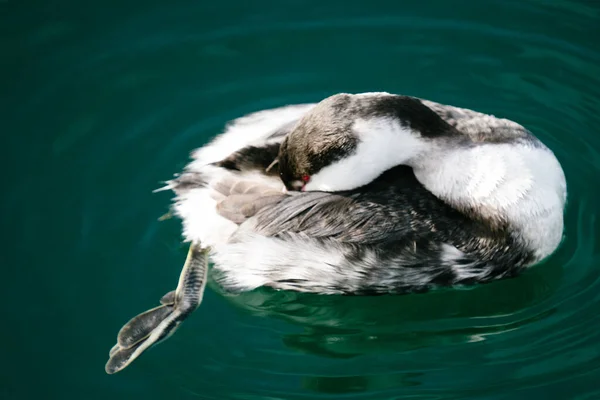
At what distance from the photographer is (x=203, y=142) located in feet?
16.3

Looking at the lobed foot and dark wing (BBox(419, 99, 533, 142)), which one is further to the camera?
dark wing (BBox(419, 99, 533, 142))

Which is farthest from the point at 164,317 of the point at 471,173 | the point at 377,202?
the point at 471,173

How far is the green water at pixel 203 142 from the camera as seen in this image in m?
3.66

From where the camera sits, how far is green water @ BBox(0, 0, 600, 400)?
3660 mm

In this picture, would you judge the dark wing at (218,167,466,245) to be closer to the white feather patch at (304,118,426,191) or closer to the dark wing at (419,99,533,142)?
the white feather patch at (304,118,426,191)

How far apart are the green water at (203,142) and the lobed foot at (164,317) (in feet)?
0.22

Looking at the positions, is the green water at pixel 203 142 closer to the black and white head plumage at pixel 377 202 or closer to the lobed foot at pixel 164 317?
the lobed foot at pixel 164 317

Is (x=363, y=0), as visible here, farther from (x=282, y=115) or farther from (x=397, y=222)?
(x=397, y=222)

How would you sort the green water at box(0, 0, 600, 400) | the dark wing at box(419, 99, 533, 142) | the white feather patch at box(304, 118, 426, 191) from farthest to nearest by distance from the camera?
1. the dark wing at box(419, 99, 533, 142)
2. the green water at box(0, 0, 600, 400)
3. the white feather patch at box(304, 118, 426, 191)

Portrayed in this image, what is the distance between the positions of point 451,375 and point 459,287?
46cm

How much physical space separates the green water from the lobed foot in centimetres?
7

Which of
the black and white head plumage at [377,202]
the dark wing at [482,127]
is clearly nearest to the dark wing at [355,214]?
the black and white head plumage at [377,202]

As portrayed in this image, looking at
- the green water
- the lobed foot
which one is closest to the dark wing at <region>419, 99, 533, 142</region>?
the green water

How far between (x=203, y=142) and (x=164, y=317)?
1398mm
